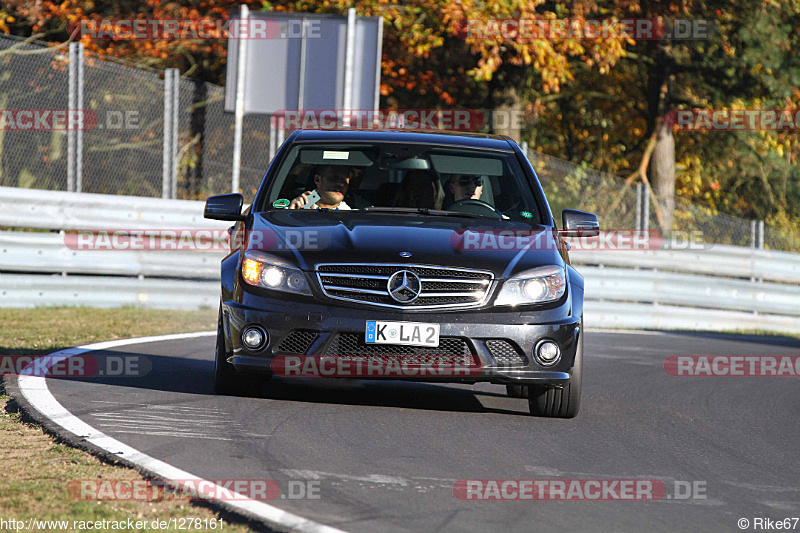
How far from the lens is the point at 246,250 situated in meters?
7.41

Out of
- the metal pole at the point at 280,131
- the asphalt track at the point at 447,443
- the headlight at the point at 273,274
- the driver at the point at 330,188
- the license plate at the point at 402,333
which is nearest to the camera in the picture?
the asphalt track at the point at 447,443

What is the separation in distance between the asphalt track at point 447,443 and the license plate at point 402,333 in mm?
471

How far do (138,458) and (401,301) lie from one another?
6.31 ft

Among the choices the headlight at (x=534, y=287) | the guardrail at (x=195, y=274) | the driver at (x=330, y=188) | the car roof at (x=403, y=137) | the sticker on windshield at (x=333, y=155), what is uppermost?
the car roof at (x=403, y=137)

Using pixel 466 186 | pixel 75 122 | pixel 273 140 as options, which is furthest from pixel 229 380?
pixel 273 140

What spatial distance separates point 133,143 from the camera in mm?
16406

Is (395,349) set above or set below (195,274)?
above

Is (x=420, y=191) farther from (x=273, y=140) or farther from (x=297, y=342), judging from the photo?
(x=273, y=140)

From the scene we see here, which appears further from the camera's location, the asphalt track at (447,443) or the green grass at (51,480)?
the asphalt track at (447,443)

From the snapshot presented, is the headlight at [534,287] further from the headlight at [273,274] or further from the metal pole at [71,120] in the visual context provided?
the metal pole at [71,120]

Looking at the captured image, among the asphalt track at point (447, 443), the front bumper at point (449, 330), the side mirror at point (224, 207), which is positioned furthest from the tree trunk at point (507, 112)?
the front bumper at point (449, 330)

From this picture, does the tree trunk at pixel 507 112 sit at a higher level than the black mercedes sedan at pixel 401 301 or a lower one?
higher

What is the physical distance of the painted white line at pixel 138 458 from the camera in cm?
458

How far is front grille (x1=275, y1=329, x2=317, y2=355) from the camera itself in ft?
22.9
